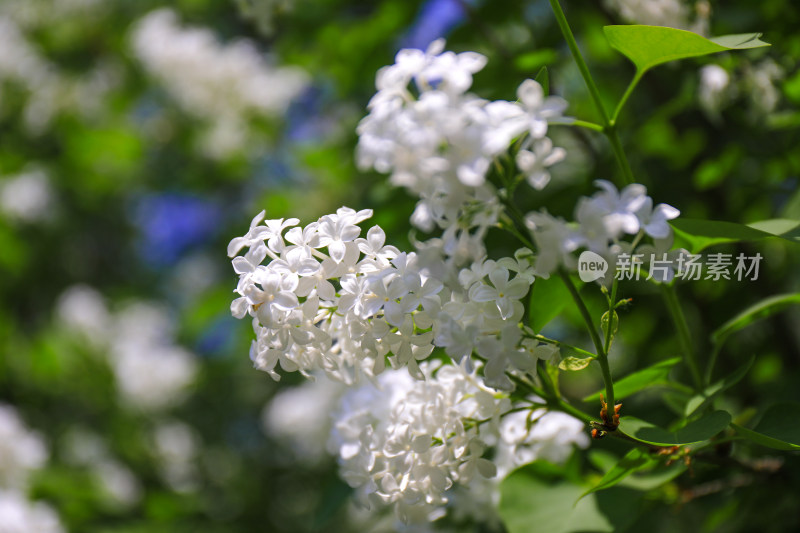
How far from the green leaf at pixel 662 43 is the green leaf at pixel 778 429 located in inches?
18.5

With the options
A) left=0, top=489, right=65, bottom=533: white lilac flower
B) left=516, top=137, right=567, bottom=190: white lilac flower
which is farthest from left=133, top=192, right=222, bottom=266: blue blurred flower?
left=516, top=137, right=567, bottom=190: white lilac flower

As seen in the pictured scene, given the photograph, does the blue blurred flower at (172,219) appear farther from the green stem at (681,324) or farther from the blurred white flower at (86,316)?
the green stem at (681,324)

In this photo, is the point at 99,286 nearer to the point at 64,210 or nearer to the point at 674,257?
the point at 64,210

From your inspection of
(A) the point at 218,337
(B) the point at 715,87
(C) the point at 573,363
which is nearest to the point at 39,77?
(A) the point at 218,337

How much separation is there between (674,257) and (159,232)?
4865 mm

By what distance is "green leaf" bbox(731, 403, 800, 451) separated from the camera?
0.82m

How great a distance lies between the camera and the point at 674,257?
78cm

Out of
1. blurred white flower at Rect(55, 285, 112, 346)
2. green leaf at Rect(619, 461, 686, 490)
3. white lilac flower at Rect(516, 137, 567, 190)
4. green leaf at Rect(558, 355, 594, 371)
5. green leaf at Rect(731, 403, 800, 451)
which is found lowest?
green leaf at Rect(619, 461, 686, 490)

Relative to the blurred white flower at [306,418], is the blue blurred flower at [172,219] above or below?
above

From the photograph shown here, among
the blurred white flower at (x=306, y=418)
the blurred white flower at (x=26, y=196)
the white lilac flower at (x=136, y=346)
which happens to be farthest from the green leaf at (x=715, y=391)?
the blurred white flower at (x=26, y=196)

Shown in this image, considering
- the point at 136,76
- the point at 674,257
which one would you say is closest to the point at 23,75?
the point at 136,76

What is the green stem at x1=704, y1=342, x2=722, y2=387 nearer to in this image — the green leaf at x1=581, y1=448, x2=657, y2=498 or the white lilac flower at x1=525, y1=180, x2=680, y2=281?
the green leaf at x1=581, y1=448, x2=657, y2=498

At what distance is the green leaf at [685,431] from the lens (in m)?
0.79

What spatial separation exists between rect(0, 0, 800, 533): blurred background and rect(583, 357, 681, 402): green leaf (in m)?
0.36
